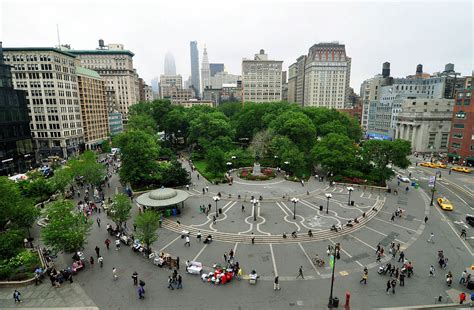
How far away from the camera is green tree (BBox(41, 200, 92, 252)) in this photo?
78.3 feet

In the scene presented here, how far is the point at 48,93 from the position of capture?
68.4 meters

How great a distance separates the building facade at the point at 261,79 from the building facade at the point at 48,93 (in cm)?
9363

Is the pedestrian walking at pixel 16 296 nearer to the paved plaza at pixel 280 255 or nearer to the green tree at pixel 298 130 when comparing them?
the paved plaza at pixel 280 255

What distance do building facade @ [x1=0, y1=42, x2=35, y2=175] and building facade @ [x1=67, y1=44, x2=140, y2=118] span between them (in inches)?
2431

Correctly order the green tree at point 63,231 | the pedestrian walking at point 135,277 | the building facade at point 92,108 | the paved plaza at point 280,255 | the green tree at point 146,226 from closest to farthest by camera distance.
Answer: the paved plaza at point 280,255
the pedestrian walking at point 135,277
the green tree at point 63,231
the green tree at point 146,226
the building facade at point 92,108

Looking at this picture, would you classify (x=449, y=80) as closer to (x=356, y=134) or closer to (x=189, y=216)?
(x=356, y=134)

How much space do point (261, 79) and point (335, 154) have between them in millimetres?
109781

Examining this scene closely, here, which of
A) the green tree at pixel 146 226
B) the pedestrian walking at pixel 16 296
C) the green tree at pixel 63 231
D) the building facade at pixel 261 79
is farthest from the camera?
the building facade at pixel 261 79

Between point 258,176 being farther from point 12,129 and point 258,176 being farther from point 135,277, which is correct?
point 12,129

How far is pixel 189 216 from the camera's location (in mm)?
36125

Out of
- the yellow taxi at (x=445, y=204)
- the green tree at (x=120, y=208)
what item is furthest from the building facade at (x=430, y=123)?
the green tree at (x=120, y=208)

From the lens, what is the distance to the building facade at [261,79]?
5951 inches

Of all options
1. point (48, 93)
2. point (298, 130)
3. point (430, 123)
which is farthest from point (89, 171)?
point (430, 123)

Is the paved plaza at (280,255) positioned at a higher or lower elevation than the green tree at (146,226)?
lower
